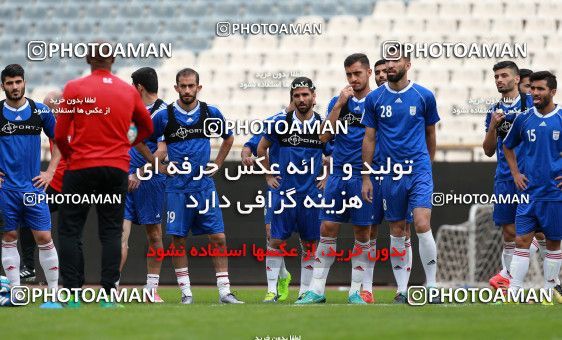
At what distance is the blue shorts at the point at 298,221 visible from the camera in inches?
456

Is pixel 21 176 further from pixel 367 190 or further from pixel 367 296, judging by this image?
pixel 367 296

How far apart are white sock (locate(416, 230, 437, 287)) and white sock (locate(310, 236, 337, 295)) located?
1.05 m

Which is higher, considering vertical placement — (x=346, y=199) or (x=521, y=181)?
(x=521, y=181)

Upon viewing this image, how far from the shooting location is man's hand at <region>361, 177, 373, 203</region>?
33.6ft

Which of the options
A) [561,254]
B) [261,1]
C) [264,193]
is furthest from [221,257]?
[261,1]

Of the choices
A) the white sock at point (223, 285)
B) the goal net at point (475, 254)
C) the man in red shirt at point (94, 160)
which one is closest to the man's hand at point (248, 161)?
the white sock at point (223, 285)

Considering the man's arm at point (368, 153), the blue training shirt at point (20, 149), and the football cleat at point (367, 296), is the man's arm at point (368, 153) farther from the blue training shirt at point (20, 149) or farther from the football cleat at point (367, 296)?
the blue training shirt at point (20, 149)

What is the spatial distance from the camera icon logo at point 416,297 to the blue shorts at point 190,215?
7.37 ft

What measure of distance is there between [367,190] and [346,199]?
674 mm

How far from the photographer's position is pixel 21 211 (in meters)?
10.7

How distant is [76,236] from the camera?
9.11 m

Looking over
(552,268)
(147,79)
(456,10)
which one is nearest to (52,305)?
(147,79)

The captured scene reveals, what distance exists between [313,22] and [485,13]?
9.27 feet

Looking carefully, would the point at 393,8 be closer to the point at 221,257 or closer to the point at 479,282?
the point at 479,282
